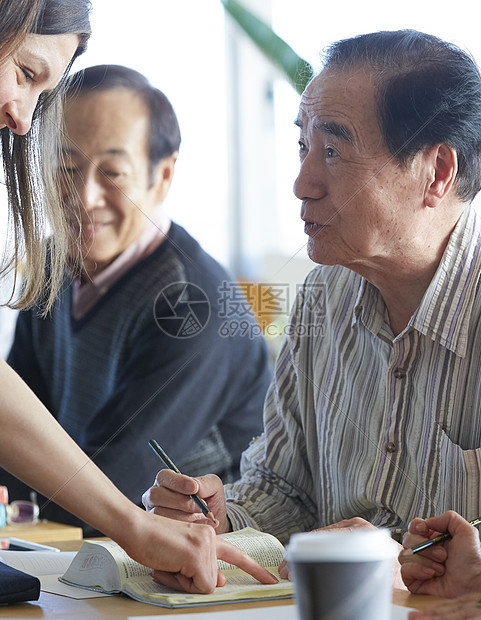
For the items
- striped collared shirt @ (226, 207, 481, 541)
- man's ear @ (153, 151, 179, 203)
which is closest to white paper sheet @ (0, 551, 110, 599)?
striped collared shirt @ (226, 207, 481, 541)

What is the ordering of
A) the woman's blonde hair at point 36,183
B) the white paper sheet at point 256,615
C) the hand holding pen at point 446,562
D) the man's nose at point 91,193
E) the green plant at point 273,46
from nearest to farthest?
the white paper sheet at point 256,615
the hand holding pen at point 446,562
the woman's blonde hair at point 36,183
the green plant at point 273,46
the man's nose at point 91,193

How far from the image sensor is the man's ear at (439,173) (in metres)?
1.11

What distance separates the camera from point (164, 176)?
193cm

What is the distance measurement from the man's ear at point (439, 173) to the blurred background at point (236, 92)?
16 cm

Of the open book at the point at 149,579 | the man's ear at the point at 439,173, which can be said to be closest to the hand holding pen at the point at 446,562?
the open book at the point at 149,579

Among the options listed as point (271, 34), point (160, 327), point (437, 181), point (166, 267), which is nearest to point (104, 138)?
point (166, 267)

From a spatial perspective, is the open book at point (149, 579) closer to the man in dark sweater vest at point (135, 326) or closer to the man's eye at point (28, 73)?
the man's eye at point (28, 73)

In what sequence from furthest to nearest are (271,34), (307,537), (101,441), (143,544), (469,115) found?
1. (271,34)
2. (101,441)
3. (469,115)
4. (143,544)
5. (307,537)

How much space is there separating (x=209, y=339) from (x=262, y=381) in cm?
16

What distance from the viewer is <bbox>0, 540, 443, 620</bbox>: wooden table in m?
0.67

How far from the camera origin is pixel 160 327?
67.7 inches

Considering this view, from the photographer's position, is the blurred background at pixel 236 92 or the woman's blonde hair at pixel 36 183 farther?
the blurred background at pixel 236 92

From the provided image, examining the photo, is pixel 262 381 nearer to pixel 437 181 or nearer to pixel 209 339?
pixel 209 339

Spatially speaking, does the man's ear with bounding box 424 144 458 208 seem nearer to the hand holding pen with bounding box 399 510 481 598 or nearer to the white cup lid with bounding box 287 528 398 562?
the hand holding pen with bounding box 399 510 481 598
